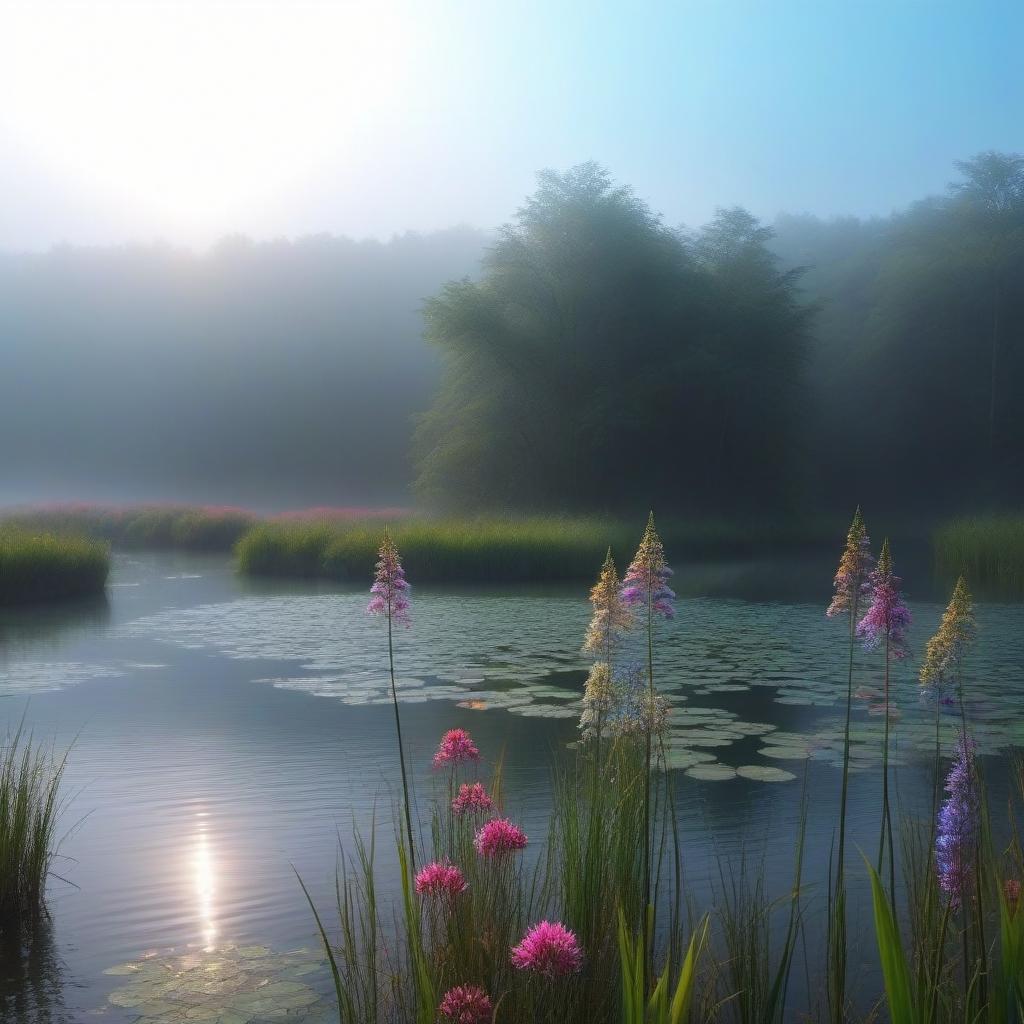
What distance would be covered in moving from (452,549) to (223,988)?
488 inches

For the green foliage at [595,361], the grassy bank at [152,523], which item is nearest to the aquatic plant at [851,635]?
the green foliage at [595,361]

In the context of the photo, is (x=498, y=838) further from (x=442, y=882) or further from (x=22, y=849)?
(x=22, y=849)

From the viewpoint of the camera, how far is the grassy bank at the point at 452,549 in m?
15.2

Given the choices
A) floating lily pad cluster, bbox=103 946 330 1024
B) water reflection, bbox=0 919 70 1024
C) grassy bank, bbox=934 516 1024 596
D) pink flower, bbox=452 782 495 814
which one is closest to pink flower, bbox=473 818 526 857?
pink flower, bbox=452 782 495 814

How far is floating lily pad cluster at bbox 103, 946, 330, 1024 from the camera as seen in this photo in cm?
276

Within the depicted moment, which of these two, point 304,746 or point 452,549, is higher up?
point 452,549

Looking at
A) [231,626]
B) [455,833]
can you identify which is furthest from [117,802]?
[231,626]

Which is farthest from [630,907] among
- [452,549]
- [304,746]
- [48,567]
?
[452,549]

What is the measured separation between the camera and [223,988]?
2898 mm

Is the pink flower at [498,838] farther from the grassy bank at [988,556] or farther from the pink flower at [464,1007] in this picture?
the grassy bank at [988,556]

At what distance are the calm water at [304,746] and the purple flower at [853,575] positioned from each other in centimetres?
116

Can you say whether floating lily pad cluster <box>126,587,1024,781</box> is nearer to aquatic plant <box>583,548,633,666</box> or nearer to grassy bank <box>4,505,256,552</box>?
aquatic plant <box>583,548,633,666</box>

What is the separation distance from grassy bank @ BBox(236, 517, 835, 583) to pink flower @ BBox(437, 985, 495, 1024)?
13.0 metres

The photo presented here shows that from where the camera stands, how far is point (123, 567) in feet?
60.1
